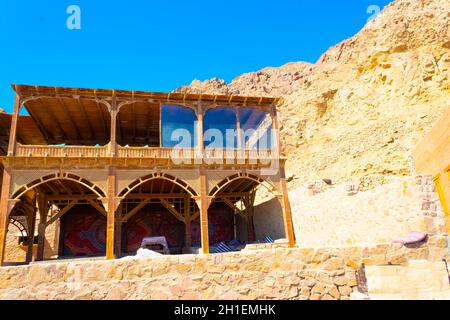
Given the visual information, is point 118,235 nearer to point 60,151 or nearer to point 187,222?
point 187,222

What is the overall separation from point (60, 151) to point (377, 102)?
36291 millimetres

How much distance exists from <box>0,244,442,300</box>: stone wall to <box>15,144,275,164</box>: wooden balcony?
28.3 ft

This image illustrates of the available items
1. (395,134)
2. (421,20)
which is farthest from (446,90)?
(421,20)

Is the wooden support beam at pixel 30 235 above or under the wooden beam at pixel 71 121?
under

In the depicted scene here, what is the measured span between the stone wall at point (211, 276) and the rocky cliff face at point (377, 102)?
871 inches

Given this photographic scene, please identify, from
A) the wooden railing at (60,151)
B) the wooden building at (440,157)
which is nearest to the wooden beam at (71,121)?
the wooden railing at (60,151)

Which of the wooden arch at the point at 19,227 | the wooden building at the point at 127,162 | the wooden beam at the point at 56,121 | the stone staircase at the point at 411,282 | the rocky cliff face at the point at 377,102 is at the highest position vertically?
the rocky cliff face at the point at 377,102

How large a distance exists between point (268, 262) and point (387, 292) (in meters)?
2.55

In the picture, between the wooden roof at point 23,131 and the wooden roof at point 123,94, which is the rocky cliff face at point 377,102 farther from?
the wooden roof at point 23,131

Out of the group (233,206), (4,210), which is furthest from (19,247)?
(233,206)

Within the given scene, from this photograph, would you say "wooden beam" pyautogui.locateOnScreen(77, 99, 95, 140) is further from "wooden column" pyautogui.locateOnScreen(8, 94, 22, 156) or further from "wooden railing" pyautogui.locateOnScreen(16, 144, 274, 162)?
"wooden railing" pyautogui.locateOnScreen(16, 144, 274, 162)

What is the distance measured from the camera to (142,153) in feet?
49.6

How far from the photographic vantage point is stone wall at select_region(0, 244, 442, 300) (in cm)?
643

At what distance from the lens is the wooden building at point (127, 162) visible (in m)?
14.1
